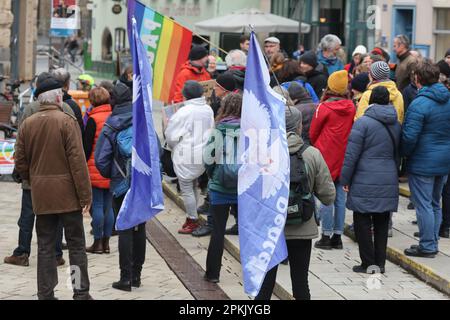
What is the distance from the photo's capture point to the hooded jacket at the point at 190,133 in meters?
11.9

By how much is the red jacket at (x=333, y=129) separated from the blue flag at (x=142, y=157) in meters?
2.15

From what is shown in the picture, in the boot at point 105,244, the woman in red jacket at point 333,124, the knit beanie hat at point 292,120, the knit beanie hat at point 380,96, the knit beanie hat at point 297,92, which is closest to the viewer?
the knit beanie hat at point 292,120

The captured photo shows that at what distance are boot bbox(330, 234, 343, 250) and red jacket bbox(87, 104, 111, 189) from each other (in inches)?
91.4

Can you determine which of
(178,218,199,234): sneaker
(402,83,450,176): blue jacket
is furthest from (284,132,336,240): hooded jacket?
(178,218,199,234): sneaker

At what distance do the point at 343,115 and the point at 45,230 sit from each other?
11.1ft

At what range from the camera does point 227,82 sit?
11430mm

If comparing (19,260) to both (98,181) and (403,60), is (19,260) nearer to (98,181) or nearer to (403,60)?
(98,181)

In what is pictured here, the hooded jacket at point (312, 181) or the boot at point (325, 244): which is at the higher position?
the hooded jacket at point (312, 181)

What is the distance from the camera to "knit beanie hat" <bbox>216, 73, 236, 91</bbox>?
37.5 feet

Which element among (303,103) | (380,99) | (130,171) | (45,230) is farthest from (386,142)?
(45,230)

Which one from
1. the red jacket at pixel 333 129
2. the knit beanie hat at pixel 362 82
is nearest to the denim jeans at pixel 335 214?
the red jacket at pixel 333 129

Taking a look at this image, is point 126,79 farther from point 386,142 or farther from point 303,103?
point 386,142

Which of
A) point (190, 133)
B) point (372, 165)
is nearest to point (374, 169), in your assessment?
point (372, 165)

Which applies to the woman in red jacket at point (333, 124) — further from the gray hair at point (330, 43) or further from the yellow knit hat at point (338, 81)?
the gray hair at point (330, 43)
